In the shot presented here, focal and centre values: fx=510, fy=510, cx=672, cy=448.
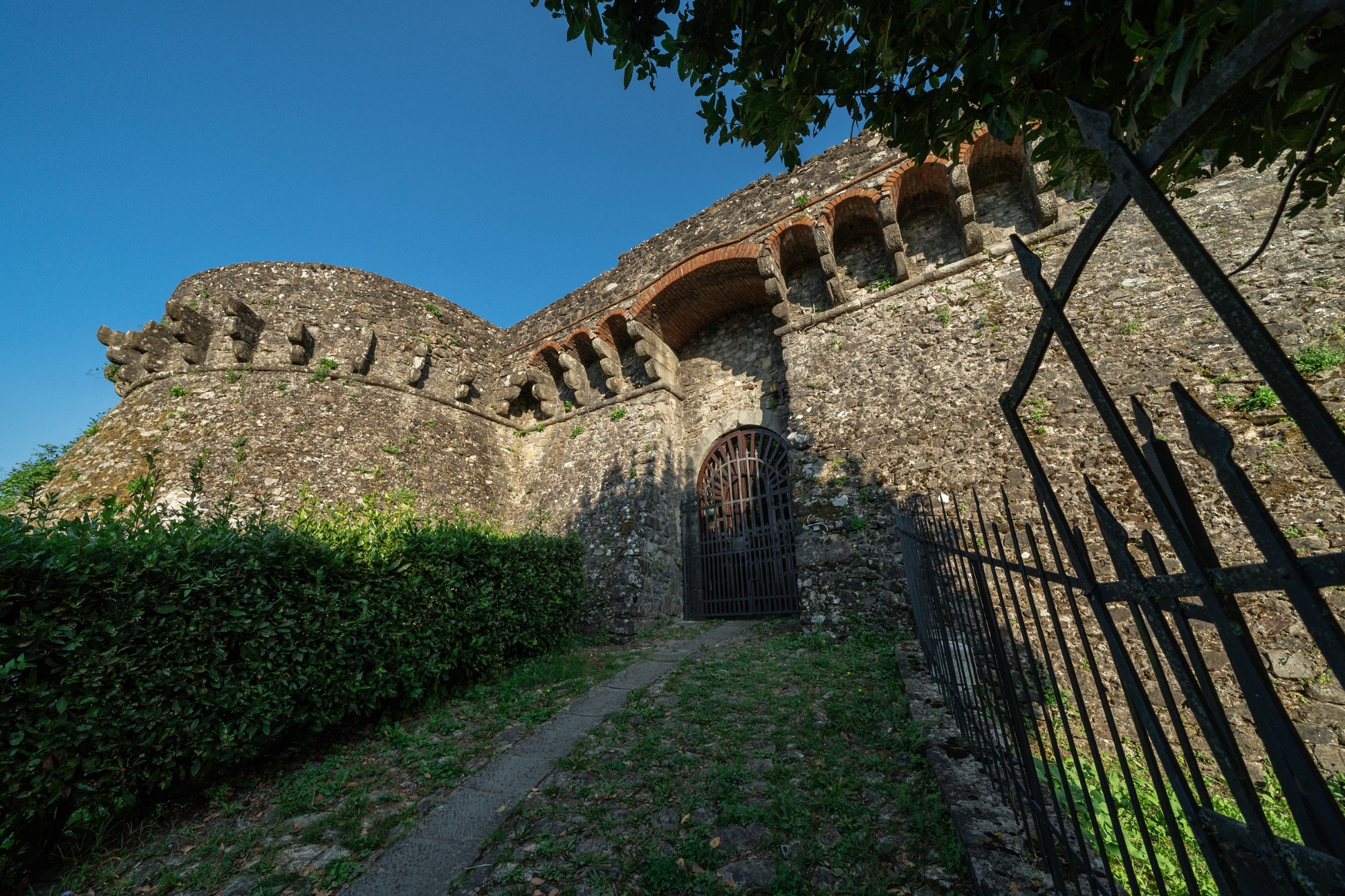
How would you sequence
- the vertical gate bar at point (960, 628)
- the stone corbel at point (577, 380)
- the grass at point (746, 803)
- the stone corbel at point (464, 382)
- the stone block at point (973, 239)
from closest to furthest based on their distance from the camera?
1. the grass at point (746, 803)
2. the vertical gate bar at point (960, 628)
3. the stone block at point (973, 239)
4. the stone corbel at point (577, 380)
5. the stone corbel at point (464, 382)

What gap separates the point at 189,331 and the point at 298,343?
1.70 m

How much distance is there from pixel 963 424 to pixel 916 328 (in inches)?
58.8

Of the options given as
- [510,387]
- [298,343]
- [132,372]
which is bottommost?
[132,372]

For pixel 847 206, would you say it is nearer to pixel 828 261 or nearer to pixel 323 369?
pixel 828 261

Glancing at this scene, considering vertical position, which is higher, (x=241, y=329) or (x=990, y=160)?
(x=990, y=160)

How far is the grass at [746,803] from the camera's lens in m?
2.20

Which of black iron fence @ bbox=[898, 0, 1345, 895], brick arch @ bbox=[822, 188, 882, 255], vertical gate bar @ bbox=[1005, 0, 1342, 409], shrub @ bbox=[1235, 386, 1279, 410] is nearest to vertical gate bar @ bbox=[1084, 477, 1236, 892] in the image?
black iron fence @ bbox=[898, 0, 1345, 895]

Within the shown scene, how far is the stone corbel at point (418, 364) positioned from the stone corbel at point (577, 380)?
2598 mm

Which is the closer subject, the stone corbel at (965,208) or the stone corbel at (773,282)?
the stone corbel at (965,208)

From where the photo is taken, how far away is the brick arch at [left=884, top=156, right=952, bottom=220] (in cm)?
668

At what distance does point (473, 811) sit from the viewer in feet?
9.76

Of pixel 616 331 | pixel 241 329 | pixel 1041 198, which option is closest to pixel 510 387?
pixel 616 331

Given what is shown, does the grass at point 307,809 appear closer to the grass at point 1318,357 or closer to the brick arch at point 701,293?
the brick arch at point 701,293

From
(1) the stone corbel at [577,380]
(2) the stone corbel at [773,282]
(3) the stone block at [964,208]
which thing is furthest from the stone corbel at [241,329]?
(3) the stone block at [964,208]
